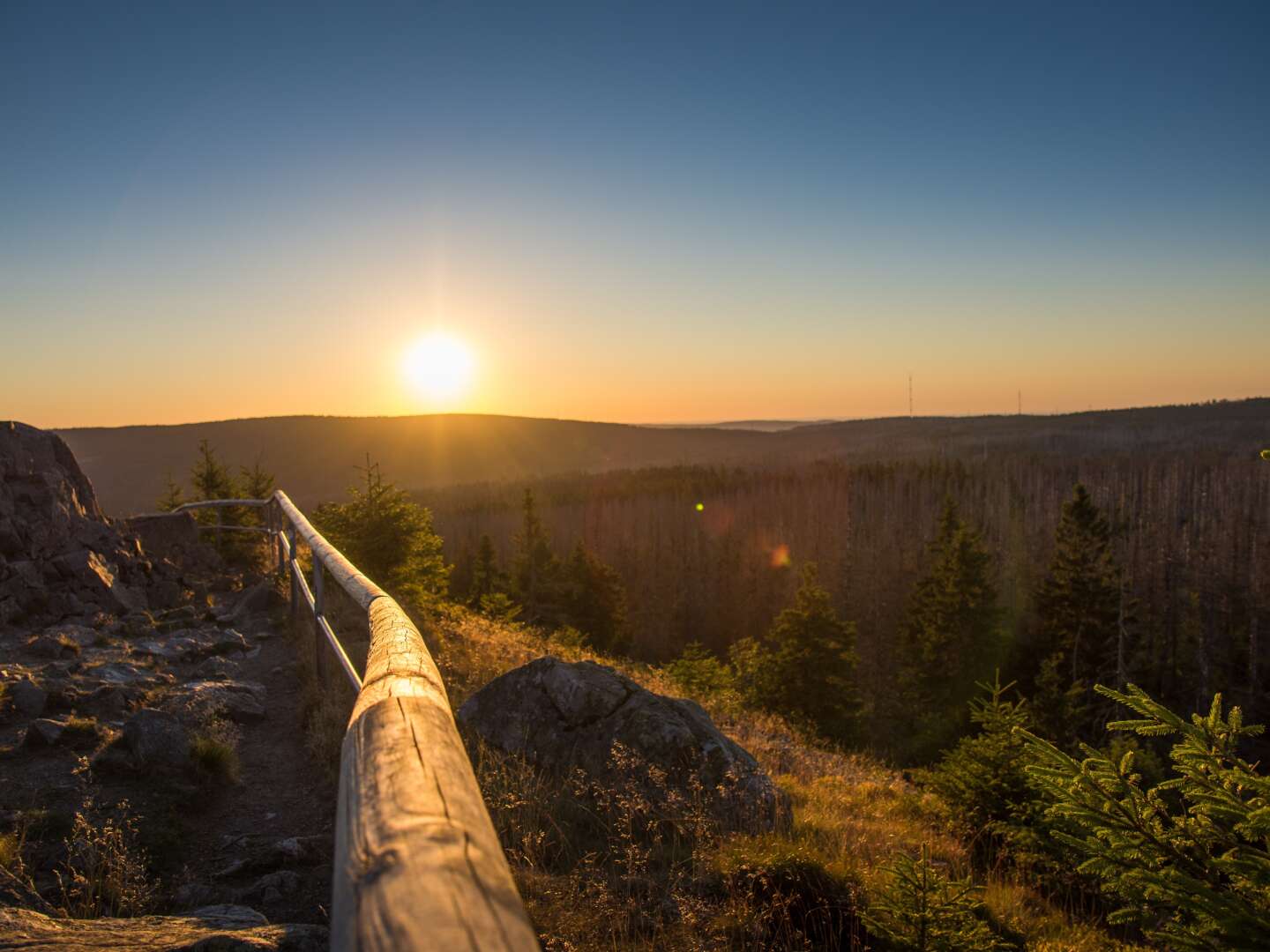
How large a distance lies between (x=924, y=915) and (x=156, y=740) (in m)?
4.94

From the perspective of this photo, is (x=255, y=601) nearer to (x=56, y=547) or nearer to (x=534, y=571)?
(x=56, y=547)

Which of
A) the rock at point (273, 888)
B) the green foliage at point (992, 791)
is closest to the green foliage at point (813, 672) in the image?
the green foliage at point (992, 791)

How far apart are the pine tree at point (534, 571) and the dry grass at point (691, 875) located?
3087cm

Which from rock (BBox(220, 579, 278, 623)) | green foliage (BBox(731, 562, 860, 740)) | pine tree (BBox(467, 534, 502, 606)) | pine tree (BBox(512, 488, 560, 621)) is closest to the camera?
rock (BBox(220, 579, 278, 623))

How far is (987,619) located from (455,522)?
56.9 meters

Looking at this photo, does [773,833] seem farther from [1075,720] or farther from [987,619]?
[987,619]

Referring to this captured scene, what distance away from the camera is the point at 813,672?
2298 centimetres

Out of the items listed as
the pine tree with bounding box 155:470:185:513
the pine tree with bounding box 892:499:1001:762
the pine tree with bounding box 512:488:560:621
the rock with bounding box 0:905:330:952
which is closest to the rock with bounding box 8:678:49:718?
the rock with bounding box 0:905:330:952

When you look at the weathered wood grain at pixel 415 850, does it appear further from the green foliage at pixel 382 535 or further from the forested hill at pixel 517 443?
the forested hill at pixel 517 443

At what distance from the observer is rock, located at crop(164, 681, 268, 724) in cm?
607

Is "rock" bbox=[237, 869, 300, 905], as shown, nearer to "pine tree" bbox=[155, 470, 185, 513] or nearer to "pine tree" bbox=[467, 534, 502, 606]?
"pine tree" bbox=[155, 470, 185, 513]

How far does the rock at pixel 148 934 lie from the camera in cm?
236

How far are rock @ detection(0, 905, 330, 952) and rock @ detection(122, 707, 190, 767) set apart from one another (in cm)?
250

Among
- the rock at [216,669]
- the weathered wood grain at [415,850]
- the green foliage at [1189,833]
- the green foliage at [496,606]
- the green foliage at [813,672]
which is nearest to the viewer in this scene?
the weathered wood grain at [415,850]
